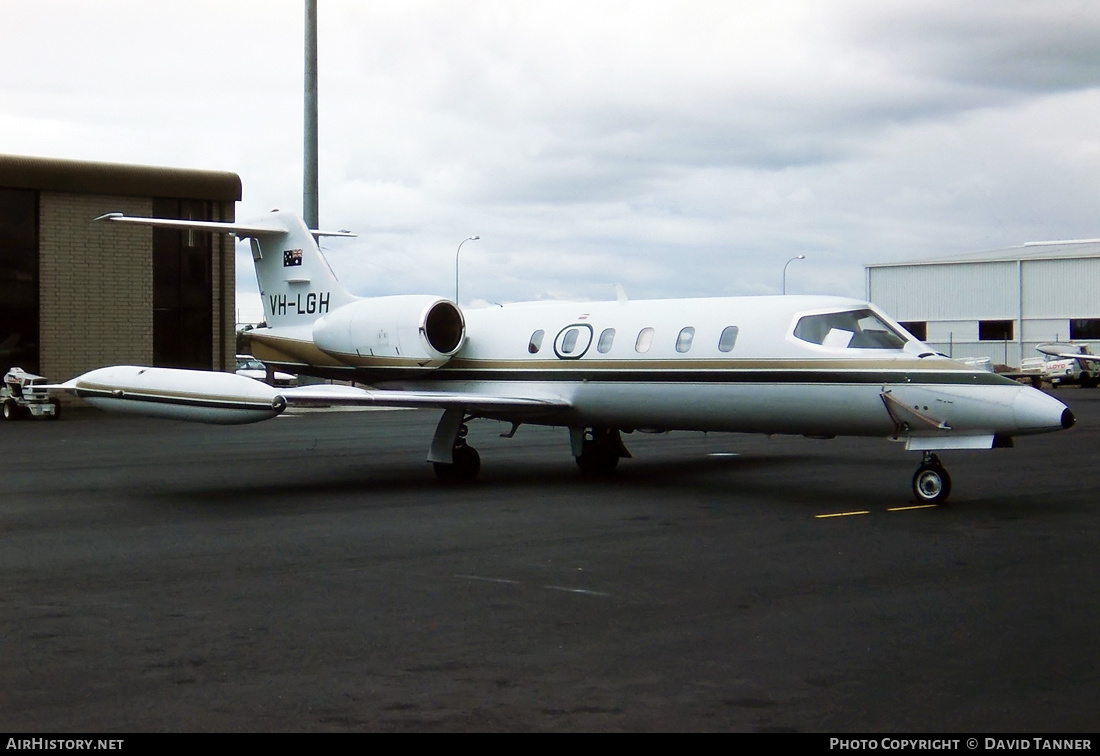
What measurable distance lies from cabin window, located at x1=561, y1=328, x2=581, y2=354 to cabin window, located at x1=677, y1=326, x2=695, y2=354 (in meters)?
1.64

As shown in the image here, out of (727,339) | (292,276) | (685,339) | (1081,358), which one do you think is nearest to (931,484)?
(727,339)

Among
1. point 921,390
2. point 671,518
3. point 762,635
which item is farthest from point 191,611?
point 921,390

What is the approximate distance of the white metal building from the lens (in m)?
59.5

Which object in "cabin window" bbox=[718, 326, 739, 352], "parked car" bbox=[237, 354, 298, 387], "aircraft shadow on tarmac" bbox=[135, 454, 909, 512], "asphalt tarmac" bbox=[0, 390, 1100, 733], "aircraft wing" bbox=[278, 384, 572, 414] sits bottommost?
"parked car" bbox=[237, 354, 298, 387]

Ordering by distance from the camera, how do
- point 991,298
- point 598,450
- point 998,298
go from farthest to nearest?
1. point 991,298
2. point 998,298
3. point 598,450

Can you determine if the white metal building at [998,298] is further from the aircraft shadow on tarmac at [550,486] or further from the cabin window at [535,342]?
the cabin window at [535,342]

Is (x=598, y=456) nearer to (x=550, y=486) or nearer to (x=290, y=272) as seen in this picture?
(x=550, y=486)

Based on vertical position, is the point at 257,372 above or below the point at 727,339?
below

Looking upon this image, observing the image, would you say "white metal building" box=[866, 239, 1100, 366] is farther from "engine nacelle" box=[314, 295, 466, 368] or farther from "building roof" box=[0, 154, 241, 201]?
"engine nacelle" box=[314, 295, 466, 368]

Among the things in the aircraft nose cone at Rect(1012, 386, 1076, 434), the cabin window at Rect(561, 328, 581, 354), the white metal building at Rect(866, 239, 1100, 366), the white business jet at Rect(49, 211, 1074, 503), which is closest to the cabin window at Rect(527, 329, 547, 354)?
the white business jet at Rect(49, 211, 1074, 503)

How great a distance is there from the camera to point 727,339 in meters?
13.8

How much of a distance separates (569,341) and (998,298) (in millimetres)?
52328

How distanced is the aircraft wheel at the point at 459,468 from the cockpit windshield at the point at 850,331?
4.58 metres
